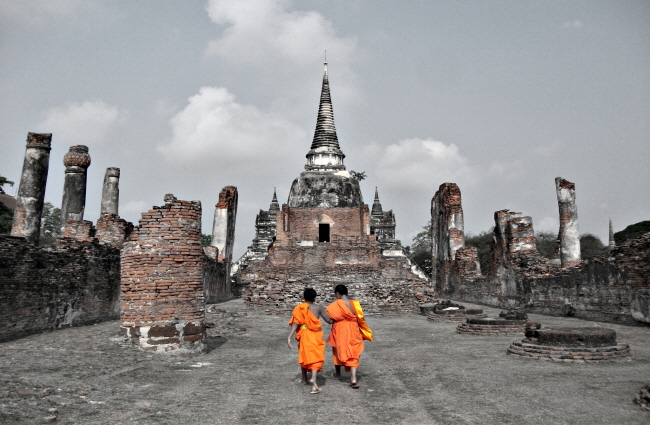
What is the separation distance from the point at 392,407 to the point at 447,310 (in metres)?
7.78

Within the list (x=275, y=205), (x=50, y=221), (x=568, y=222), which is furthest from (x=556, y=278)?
(x=50, y=221)

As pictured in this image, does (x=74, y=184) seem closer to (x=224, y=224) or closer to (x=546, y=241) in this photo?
(x=224, y=224)

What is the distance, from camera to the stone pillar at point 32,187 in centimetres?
1091

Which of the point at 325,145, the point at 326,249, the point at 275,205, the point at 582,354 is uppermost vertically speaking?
the point at 325,145

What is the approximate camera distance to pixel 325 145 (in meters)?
34.2

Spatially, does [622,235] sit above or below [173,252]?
above

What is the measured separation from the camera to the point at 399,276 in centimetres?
1545

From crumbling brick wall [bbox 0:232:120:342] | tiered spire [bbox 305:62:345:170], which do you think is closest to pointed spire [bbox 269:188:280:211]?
tiered spire [bbox 305:62:345:170]

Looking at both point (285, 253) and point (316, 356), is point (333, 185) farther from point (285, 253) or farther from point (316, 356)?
point (316, 356)

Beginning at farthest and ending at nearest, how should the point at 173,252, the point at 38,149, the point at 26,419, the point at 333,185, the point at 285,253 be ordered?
the point at 333,185 → the point at 285,253 → the point at 38,149 → the point at 173,252 → the point at 26,419

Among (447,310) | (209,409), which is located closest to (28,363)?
(209,409)

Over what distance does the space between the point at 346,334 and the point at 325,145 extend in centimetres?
2986

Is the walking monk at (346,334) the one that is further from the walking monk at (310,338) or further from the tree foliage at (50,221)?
the tree foliage at (50,221)

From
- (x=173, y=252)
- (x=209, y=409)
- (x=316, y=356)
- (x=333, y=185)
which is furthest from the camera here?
(x=333, y=185)
